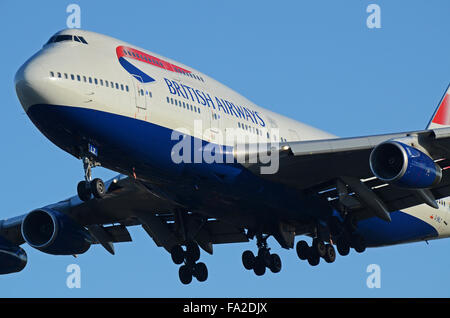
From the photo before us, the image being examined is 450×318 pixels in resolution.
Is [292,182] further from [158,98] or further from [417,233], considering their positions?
[417,233]

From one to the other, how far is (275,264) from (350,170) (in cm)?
576

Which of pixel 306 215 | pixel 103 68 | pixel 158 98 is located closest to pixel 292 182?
pixel 306 215

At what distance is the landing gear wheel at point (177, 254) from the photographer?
31578mm

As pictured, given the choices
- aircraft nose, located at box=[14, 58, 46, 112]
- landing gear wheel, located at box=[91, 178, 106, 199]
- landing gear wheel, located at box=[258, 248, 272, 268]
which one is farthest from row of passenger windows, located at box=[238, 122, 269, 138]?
aircraft nose, located at box=[14, 58, 46, 112]

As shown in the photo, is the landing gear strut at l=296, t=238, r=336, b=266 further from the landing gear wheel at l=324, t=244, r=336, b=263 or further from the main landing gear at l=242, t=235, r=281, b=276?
the main landing gear at l=242, t=235, r=281, b=276

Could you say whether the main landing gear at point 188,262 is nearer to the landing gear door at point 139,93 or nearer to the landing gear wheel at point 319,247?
the landing gear wheel at point 319,247

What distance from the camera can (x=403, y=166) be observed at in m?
25.0

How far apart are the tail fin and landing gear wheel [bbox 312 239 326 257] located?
8.82m

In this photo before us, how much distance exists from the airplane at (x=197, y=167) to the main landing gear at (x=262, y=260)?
0.05 metres

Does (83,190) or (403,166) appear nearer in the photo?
(83,190)

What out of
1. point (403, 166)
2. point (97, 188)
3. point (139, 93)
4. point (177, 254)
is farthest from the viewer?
point (177, 254)

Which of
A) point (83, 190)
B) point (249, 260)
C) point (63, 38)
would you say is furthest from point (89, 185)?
point (249, 260)

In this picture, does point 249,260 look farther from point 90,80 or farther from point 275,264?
point 90,80

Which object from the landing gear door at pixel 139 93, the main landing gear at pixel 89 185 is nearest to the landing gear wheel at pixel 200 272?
the main landing gear at pixel 89 185
